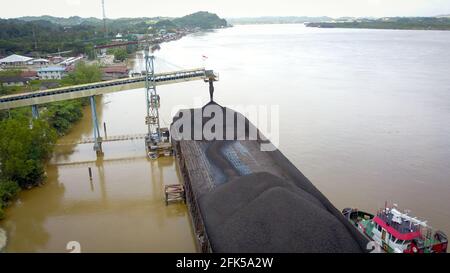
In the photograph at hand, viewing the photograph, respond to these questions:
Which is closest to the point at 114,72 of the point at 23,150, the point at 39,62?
the point at 39,62

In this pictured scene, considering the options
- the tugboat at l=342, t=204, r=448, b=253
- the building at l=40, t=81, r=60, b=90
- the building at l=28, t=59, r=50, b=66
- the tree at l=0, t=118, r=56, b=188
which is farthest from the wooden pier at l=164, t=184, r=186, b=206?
the building at l=28, t=59, r=50, b=66

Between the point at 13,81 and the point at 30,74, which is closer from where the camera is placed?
the point at 13,81

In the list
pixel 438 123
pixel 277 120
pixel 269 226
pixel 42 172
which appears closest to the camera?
pixel 269 226

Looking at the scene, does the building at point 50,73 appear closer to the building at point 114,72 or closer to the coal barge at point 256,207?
the building at point 114,72

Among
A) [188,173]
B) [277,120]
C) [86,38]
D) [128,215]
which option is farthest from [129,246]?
[86,38]

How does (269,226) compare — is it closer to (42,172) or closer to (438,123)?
(42,172)

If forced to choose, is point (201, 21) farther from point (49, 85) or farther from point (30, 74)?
point (49, 85)

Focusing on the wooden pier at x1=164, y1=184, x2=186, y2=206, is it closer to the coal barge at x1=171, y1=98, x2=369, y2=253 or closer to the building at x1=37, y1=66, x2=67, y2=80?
the coal barge at x1=171, y1=98, x2=369, y2=253
